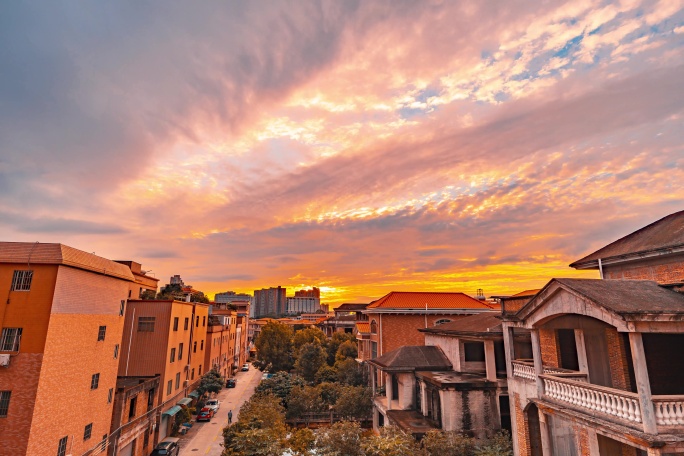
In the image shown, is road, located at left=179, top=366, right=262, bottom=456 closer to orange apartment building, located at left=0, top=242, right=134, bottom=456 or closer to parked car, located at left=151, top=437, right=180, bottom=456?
parked car, located at left=151, top=437, right=180, bottom=456

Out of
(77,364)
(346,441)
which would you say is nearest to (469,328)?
(346,441)

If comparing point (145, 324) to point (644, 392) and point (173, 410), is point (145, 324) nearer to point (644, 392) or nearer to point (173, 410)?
point (173, 410)

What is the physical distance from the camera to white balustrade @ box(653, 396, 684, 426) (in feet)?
32.9

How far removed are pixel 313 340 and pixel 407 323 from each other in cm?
2419

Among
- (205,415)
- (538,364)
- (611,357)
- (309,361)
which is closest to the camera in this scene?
(611,357)

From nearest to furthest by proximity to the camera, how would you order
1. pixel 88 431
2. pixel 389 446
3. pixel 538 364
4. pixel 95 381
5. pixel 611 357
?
pixel 611 357 < pixel 538 364 < pixel 389 446 < pixel 88 431 < pixel 95 381

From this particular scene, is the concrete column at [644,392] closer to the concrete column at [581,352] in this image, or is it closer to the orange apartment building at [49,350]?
the concrete column at [581,352]

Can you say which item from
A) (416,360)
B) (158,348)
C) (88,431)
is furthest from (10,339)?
(416,360)

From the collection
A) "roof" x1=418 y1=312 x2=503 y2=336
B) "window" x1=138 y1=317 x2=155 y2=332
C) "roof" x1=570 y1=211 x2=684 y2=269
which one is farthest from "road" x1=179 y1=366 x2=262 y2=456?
"roof" x1=570 y1=211 x2=684 y2=269

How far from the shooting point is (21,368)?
→ 1725 cm

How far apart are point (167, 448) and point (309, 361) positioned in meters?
24.2

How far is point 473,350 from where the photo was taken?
90.2 ft

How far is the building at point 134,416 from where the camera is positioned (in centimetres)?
2492

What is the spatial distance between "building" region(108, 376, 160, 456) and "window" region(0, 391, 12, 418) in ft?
29.5
